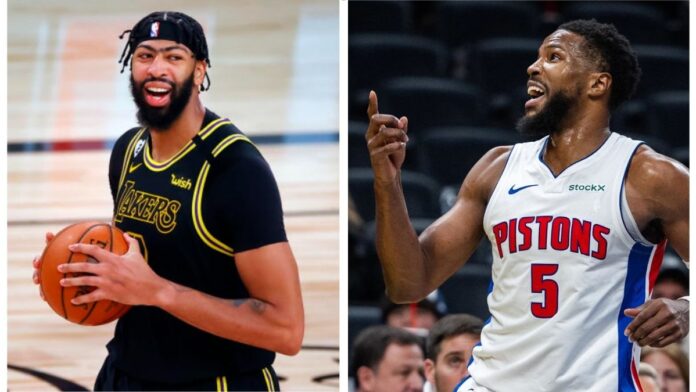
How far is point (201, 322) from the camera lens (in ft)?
10.6

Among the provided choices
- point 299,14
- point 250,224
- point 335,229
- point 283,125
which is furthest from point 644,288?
point 299,14

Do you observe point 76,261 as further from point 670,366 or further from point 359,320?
point 670,366

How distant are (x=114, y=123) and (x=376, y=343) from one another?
2453 mm

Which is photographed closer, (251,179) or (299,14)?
(251,179)

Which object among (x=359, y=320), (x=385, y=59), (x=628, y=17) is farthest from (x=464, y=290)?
(x=628, y=17)

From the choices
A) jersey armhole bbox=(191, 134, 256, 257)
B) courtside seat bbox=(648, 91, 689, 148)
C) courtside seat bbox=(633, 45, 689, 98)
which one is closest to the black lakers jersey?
jersey armhole bbox=(191, 134, 256, 257)

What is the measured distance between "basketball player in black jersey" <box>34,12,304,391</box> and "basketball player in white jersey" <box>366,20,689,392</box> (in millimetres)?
320

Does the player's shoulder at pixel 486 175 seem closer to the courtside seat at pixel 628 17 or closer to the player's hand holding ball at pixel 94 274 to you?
the player's hand holding ball at pixel 94 274

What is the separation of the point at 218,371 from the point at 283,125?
3294 mm

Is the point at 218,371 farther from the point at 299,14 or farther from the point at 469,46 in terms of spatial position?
the point at 469,46

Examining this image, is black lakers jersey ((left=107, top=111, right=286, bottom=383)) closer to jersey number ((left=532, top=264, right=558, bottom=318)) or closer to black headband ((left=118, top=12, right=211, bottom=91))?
black headband ((left=118, top=12, right=211, bottom=91))

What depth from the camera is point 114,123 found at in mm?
6480

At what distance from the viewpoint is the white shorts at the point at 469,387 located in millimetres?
3189

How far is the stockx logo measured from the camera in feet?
10.2
